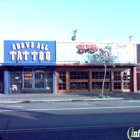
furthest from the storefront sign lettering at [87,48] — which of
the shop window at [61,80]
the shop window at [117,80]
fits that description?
the shop window at [117,80]

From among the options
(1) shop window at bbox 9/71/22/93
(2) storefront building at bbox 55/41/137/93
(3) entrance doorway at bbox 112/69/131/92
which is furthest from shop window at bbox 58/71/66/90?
(3) entrance doorway at bbox 112/69/131/92

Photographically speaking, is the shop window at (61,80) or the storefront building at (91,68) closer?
the storefront building at (91,68)

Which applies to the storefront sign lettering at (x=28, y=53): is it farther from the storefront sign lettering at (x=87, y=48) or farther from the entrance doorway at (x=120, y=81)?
the entrance doorway at (x=120, y=81)

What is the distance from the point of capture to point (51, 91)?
2612 cm

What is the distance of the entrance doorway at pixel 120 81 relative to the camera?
27172 mm

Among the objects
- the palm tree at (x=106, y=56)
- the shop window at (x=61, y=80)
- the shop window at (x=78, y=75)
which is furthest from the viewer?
the shop window at (x=78, y=75)

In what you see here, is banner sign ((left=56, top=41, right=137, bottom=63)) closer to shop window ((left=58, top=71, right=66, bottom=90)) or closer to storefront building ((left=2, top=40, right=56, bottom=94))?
storefront building ((left=2, top=40, right=56, bottom=94))

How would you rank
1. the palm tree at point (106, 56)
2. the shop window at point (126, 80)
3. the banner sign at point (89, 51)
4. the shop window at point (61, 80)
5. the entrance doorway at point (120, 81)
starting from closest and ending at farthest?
the palm tree at point (106, 56)
the banner sign at point (89, 51)
the shop window at point (61, 80)
the entrance doorway at point (120, 81)
the shop window at point (126, 80)

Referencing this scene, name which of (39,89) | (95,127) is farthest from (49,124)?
(39,89)

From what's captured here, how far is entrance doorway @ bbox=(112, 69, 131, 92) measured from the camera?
1070 inches

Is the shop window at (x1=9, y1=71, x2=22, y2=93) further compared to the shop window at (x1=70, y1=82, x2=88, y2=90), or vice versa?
the shop window at (x1=70, y1=82, x2=88, y2=90)

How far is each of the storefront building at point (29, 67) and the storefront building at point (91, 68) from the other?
0.73 meters

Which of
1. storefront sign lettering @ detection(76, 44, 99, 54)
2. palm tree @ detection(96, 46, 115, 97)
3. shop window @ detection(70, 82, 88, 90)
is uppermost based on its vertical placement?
storefront sign lettering @ detection(76, 44, 99, 54)

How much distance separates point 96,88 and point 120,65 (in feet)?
10.0
